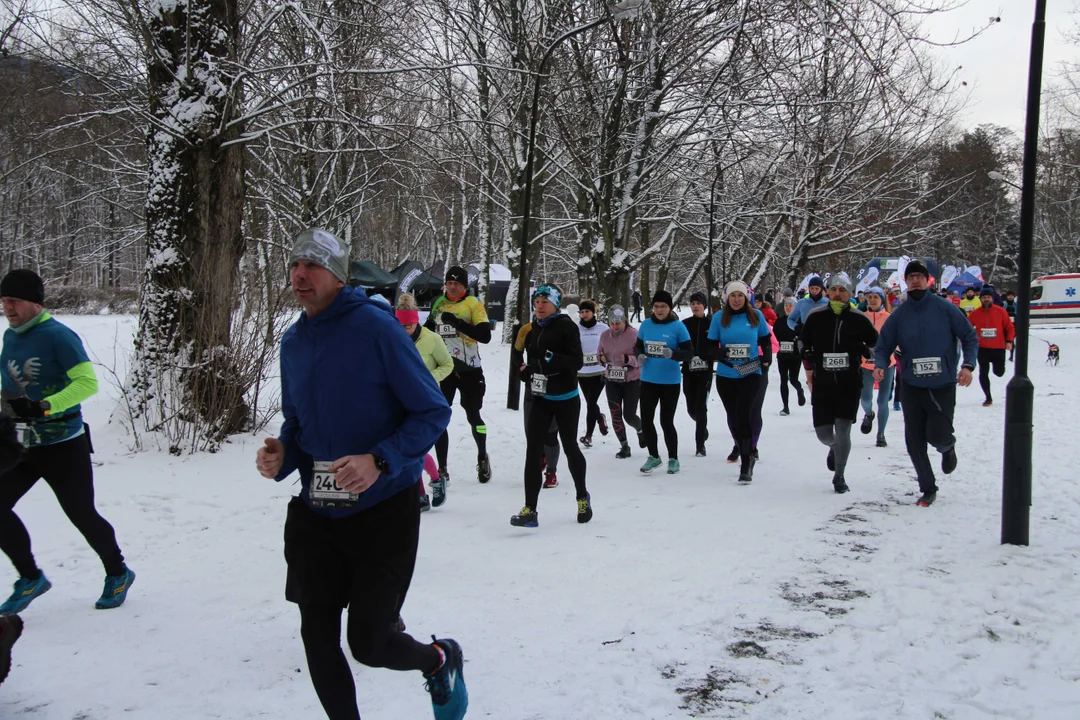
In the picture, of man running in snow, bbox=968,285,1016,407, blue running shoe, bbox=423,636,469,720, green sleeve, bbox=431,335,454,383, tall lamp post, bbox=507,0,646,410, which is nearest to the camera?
blue running shoe, bbox=423,636,469,720

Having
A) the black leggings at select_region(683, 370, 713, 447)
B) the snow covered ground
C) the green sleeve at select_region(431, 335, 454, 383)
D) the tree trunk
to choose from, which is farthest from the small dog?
the tree trunk

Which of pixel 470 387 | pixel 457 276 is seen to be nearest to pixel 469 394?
pixel 470 387

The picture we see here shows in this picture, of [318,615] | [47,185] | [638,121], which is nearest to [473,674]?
[318,615]

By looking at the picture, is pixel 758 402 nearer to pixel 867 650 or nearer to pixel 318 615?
pixel 867 650

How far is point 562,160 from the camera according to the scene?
774 inches

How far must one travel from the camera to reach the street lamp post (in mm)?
5828

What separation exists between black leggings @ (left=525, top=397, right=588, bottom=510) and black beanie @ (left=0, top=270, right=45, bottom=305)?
12.1ft

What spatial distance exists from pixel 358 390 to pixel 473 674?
178 centimetres

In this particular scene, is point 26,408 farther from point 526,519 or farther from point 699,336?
point 699,336

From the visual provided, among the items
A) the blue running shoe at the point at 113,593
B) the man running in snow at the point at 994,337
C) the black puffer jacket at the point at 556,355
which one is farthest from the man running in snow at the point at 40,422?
the man running in snow at the point at 994,337

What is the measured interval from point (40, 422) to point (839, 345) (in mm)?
6782

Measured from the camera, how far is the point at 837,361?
8.06 meters

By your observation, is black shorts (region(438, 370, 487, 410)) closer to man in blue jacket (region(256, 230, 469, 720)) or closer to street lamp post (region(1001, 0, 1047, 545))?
street lamp post (region(1001, 0, 1047, 545))

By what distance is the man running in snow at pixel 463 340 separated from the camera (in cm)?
834
